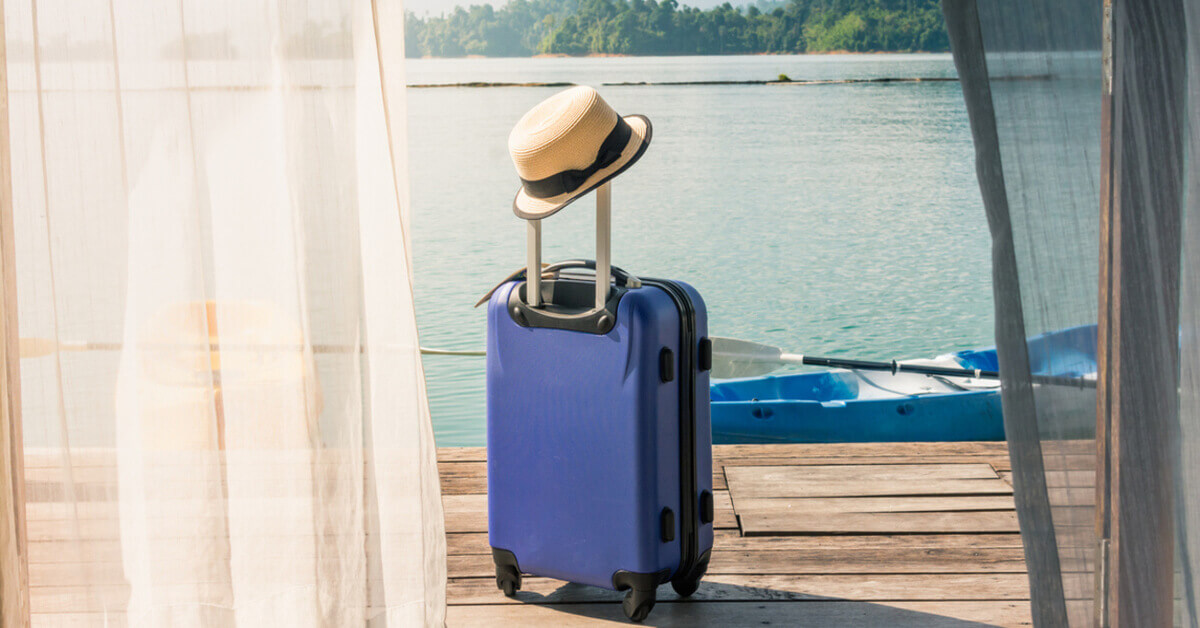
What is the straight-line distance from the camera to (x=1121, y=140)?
4.04 feet

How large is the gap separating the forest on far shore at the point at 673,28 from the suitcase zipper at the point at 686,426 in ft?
98.0

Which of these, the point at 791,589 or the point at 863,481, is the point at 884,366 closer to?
the point at 863,481

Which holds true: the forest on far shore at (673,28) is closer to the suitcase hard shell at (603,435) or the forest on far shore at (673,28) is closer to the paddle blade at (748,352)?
the paddle blade at (748,352)

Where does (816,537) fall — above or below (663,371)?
below

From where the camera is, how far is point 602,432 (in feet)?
6.47

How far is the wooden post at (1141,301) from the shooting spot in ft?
4.00

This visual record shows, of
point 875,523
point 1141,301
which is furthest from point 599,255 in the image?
point 875,523

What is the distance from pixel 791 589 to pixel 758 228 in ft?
65.4

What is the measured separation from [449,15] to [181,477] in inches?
1239

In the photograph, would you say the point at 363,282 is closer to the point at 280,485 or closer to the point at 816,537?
the point at 280,485

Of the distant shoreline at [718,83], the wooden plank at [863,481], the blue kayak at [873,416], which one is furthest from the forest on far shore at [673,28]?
the wooden plank at [863,481]

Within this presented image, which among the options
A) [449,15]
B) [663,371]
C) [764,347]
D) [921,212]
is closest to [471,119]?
[449,15]

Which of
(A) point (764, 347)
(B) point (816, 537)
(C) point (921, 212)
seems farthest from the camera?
(C) point (921, 212)

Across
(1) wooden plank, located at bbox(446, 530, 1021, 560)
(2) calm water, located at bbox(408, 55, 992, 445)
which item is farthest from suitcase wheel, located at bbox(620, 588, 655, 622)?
(2) calm water, located at bbox(408, 55, 992, 445)
